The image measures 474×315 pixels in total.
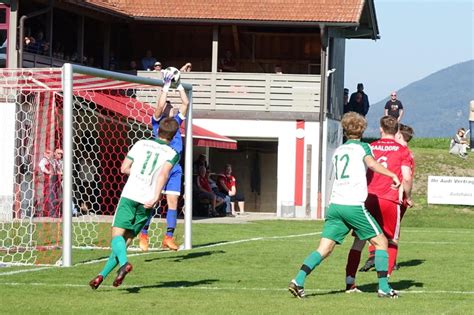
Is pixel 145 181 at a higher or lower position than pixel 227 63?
lower

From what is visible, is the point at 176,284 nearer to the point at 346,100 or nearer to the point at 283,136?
the point at 283,136

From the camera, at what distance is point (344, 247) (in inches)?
798

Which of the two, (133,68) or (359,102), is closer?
(133,68)

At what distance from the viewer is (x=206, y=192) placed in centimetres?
3459

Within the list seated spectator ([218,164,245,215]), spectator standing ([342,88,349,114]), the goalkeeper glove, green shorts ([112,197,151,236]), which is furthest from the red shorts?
spectator standing ([342,88,349,114])

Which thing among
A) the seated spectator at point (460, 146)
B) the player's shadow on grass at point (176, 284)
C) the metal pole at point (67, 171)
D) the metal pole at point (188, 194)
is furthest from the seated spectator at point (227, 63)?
the player's shadow on grass at point (176, 284)

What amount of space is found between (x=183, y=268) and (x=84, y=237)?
20.7 feet

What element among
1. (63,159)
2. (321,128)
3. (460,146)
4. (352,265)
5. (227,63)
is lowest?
(352,265)

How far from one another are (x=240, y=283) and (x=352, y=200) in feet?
6.24

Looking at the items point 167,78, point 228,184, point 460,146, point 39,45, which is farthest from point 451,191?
point 167,78

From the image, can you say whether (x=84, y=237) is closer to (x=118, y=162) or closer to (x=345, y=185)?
(x=118, y=162)

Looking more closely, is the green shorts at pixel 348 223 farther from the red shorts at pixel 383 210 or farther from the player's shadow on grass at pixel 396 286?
the red shorts at pixel 383 210

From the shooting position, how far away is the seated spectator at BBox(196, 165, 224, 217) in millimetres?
34375

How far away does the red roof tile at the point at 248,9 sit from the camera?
37.3 metres
